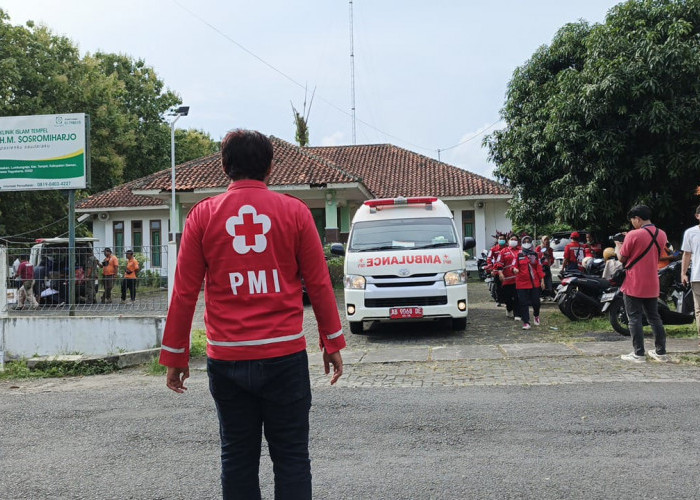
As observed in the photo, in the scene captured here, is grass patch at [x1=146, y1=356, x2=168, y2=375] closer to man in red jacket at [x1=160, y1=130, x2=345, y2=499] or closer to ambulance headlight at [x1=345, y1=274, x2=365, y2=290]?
ambulance headlight at [x1=345, y1=274, x2=365, y2=290]

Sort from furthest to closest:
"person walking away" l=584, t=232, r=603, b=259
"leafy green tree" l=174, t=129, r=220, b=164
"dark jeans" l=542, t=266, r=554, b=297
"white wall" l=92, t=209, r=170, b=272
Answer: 1. "leafy green tree" l=174, t=129, r=220, b=164
2. "white wall" l=92, t=209, r=170, b=272
3. "person walking away" l=584, t=232, r=603, b=259
4. "dark jeans" l=542, t=266, r=554, b=297

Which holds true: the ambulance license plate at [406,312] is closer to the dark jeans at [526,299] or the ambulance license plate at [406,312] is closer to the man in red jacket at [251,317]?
the dark jeans at [526,299]

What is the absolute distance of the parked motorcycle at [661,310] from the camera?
9359mm

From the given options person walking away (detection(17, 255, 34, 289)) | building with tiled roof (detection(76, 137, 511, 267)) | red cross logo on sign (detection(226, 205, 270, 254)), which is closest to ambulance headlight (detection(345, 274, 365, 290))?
person walking away (detection(17, 255, 34, 289))

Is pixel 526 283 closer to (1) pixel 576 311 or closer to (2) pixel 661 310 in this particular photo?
(1) pixel 576 311

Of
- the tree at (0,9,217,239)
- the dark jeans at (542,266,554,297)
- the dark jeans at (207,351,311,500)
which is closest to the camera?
the dark jeans at (207,351,311,500)

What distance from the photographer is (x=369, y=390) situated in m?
6.68

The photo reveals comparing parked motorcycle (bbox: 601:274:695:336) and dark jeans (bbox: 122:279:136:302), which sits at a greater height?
dark jeans (bbox: 122:279:136:302)

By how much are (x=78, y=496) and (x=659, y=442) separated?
3.81 metres

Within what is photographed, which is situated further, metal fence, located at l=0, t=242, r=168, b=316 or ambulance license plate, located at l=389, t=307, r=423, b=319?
ambulance license plate, located at l=389, t=307, r=423, b=319

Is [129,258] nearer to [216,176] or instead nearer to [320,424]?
[320,424]

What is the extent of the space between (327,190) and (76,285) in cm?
1422

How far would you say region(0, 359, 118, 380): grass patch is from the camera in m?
8.79

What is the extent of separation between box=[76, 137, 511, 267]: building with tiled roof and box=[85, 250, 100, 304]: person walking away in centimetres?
1292
